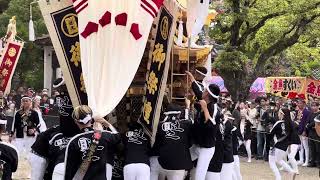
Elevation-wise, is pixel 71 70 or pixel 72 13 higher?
pixel 72 13

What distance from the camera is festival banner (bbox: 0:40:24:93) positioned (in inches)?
721

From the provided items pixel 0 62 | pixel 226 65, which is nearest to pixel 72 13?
pixel 0 62

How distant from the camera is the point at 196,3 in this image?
9492mm

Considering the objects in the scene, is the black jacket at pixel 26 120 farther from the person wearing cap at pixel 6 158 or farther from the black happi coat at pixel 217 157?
the person wearing cap at pixel 6 158

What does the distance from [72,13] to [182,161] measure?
2656mm

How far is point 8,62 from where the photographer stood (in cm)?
1845

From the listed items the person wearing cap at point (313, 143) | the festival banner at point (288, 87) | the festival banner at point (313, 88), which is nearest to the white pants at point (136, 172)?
the person wearing cap at point (313, 143)

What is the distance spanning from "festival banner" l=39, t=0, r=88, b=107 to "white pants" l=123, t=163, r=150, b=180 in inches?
46.8

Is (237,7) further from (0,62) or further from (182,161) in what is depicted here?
(182,161)

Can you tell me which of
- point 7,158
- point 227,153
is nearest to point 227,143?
point 227,153

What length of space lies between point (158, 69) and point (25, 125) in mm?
5823

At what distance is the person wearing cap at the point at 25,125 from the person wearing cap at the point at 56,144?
4.33 meters

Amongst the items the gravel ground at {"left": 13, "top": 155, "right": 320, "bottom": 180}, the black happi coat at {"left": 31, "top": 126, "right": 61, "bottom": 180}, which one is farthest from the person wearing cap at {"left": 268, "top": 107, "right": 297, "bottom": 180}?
the black happi coat at {"left": 31, "top": 126, "right": 61, "bottom": 180}

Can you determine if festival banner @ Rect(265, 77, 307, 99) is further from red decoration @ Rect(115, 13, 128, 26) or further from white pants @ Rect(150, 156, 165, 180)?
red decoration @ Rect(115, 13, 128, 26)
